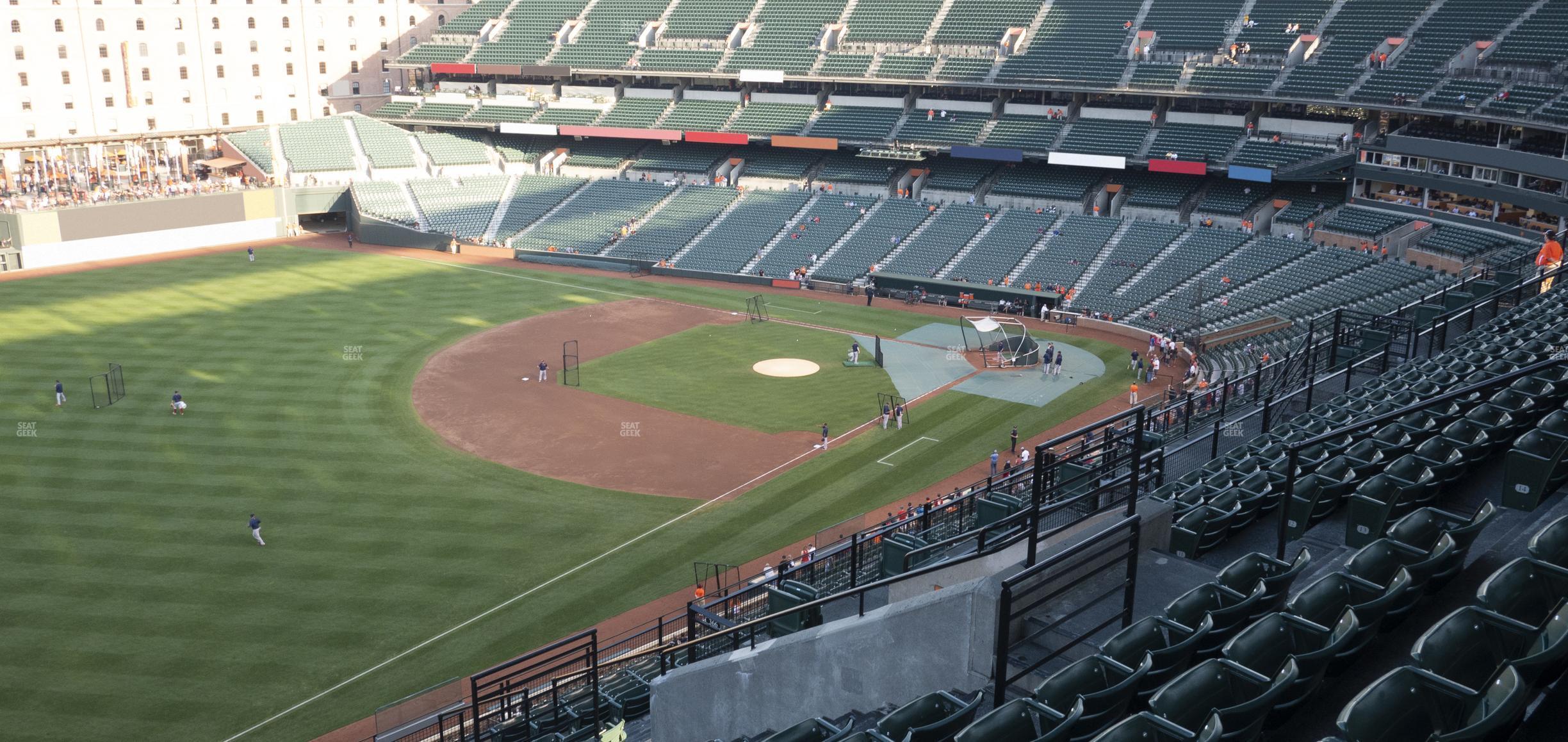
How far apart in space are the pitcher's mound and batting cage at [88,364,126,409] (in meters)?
24.1

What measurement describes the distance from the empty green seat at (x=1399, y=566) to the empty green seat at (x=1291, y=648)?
2.63 feet

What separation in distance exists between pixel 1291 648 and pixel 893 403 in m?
33.0

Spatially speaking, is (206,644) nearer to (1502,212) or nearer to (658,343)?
(658,343)

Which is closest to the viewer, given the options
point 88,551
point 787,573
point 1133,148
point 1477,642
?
point 1477,642

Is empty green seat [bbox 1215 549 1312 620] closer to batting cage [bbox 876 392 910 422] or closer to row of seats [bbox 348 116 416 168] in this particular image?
batting cage [bbox 876 392 910 422]

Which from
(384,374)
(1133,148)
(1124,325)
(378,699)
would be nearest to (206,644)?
(378,699)

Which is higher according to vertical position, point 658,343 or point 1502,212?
point 1502,212

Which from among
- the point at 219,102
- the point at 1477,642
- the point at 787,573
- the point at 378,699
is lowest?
the point at 378,699

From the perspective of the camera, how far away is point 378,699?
23.4 meters

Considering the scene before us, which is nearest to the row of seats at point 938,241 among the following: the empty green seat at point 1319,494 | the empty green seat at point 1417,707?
the empty green seat at point 1319,494

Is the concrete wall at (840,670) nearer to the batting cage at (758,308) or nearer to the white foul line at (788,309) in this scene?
the batting cage at (758,308)

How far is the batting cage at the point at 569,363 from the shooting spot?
1802 inches

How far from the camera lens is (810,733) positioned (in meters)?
11.2

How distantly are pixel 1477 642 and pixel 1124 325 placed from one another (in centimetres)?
4624
